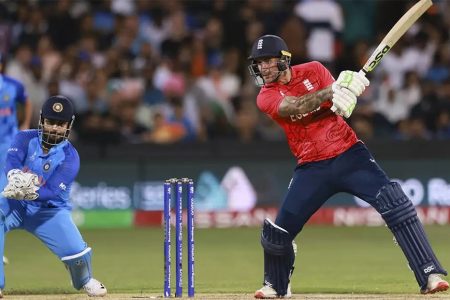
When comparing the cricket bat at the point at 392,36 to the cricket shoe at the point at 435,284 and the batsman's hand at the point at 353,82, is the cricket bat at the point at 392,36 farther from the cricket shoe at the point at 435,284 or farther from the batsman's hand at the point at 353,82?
the cricket shoe at the point at 435,284

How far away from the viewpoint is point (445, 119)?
45.9ft

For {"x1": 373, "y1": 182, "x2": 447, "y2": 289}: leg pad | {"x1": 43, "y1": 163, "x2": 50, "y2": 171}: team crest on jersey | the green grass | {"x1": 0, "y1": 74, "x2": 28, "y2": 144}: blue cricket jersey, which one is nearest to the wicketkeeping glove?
{"x1": 43, "y1": 163, "x2": 50, "y2": 171}: team crest on jersey

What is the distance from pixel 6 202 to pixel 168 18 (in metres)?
7.87

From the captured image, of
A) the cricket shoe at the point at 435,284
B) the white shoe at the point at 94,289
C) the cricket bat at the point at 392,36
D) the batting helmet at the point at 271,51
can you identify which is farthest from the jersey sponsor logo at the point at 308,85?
the white shoe at the point at 94,289

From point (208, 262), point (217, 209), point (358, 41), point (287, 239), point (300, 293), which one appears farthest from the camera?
point (358, 41)

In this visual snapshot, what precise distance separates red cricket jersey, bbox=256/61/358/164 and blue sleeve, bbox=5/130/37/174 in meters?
1.69

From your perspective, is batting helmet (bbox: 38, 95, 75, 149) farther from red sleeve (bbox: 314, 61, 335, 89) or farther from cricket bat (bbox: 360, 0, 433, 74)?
cricket bat (bbox: 360, 0, 433, 74)

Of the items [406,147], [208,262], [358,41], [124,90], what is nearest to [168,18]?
[124,90]

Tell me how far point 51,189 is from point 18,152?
1.14ft

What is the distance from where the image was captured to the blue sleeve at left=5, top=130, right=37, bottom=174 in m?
7.76

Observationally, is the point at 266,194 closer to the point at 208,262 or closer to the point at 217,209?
the point at 217,209

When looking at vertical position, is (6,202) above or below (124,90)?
below

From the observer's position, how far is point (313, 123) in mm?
7488

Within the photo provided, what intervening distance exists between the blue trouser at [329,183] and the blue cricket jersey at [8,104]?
12.1 feet
